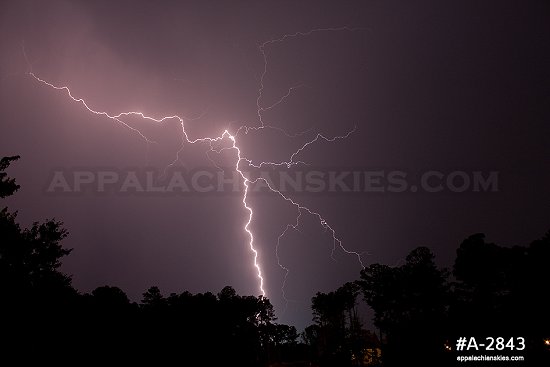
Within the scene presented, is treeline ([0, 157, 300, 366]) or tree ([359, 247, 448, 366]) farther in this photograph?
tree ([359, 247, 448, 366])

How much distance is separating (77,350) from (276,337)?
51.7 meters

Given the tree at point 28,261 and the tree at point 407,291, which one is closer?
the tree at point 28,261

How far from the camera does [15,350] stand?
13312 mm

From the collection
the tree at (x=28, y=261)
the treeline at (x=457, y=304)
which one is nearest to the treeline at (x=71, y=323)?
the tree at (x=28, y=261)

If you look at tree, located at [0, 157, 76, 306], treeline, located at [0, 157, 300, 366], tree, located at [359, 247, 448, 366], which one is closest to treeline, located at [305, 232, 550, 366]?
tree, located at [359, 247, 448, 366]

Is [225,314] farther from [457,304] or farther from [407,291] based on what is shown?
[457,304]

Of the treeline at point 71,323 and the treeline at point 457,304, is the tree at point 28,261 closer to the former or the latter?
the treeline at point 71,323

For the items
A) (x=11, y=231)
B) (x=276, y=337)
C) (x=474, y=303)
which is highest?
(x=11, y=231)

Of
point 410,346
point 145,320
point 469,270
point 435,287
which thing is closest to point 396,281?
point 435,287

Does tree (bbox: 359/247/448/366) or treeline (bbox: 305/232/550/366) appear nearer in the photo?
treeline (bbox: 305/232/550/366)

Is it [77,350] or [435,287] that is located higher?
[435,287]

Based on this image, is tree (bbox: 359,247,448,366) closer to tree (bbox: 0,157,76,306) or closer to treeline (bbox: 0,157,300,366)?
treeline (bbox: 0,157,300,366)

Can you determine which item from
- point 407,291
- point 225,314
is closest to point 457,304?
point 407,291

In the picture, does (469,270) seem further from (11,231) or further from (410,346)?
(11,231)
